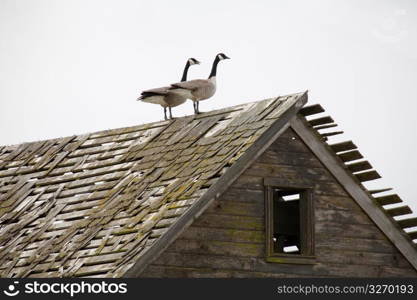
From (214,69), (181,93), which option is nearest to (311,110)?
(181,93)

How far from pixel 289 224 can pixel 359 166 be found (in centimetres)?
149

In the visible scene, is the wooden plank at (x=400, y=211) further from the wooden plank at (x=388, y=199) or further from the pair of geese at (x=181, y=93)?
the pair of geese at (x=181, y=93)

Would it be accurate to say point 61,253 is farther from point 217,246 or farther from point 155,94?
point 155,94

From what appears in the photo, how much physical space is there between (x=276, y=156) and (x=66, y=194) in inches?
150

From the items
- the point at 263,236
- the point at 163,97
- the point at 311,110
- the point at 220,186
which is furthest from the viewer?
the point at 163,97

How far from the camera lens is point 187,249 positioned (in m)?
29.2

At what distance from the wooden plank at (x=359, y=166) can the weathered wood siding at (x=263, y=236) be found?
0.37 m

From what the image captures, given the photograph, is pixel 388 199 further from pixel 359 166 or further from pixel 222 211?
pixel 222 211

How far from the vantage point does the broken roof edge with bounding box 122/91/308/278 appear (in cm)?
2856

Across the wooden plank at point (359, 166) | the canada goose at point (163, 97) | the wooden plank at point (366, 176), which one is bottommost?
the wooden plank at point (366, 176)

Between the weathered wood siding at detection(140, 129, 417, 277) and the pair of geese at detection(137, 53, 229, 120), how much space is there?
3.01 m

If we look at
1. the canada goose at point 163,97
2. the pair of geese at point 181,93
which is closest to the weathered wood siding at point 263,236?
the pair of geese at point 181,93

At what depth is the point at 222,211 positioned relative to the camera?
2967 centimetres

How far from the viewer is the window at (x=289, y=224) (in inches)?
1180
